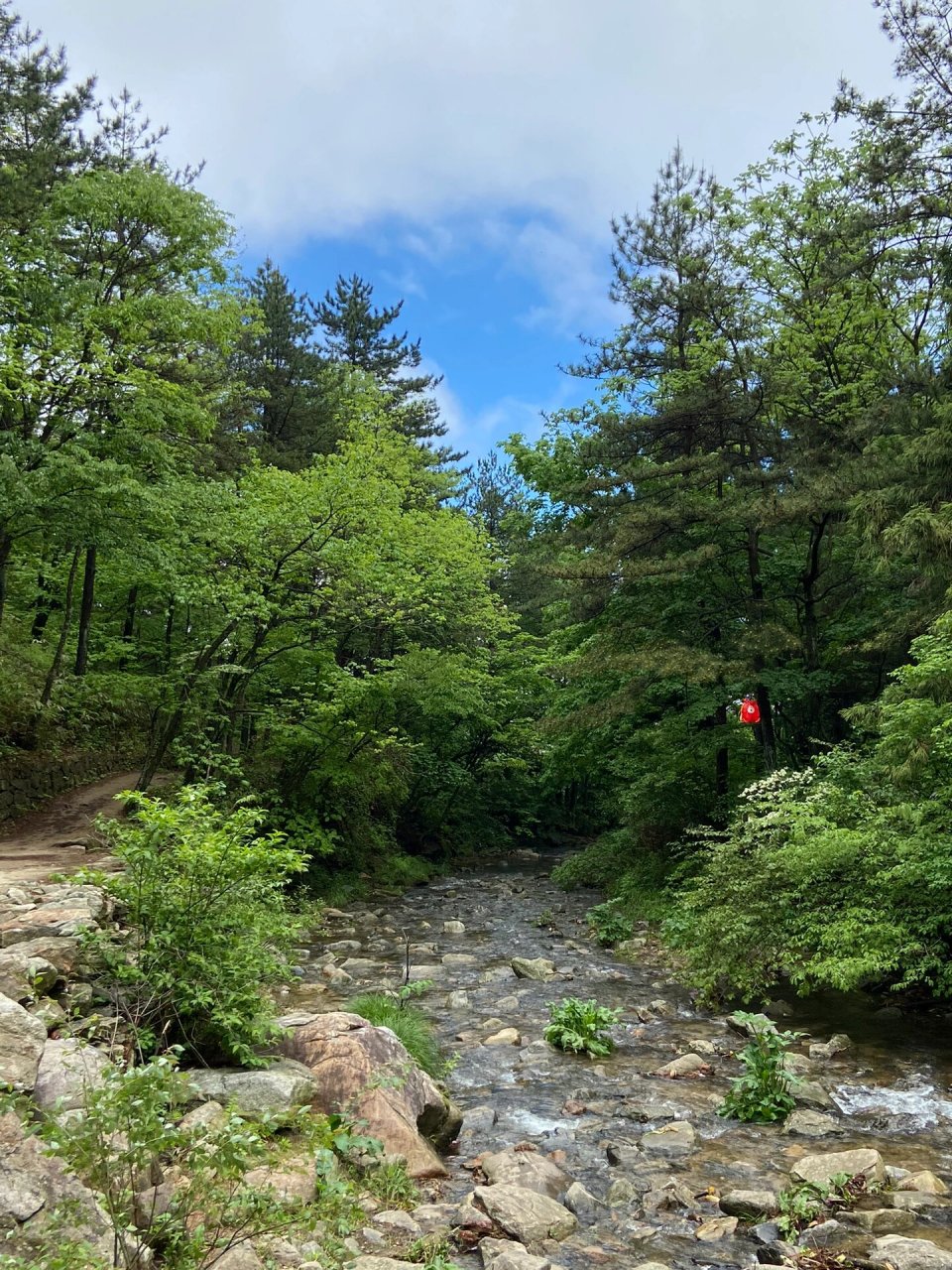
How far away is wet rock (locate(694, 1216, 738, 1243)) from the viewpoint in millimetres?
4824

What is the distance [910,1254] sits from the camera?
4.34 m

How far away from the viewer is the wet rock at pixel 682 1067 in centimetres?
773

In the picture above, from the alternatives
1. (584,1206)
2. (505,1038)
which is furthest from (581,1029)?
(584,1206)

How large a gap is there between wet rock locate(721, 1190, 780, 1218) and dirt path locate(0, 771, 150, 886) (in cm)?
634

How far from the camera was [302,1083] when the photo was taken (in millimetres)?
5473

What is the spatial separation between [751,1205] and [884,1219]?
729 millimetres

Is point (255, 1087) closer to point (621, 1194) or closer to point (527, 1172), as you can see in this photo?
point (527, 1172)

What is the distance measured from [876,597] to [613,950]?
821cm

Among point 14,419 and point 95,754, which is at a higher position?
point 14,419

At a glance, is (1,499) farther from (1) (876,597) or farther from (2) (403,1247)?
(1) (876,597)

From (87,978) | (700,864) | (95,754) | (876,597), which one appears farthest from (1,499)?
(876,597)

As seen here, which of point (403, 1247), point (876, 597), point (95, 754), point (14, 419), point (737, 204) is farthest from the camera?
point (737, 204)

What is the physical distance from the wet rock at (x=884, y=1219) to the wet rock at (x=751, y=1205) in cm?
44

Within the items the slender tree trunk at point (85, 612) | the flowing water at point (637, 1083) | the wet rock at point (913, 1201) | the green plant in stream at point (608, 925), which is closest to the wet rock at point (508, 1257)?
the flowing water at point (637, 1083)
